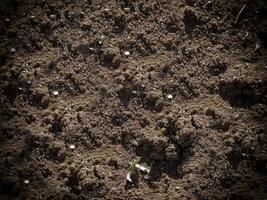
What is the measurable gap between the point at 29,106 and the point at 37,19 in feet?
2.32

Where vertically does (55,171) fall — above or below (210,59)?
below

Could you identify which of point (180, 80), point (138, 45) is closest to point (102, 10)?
point (138, 45)

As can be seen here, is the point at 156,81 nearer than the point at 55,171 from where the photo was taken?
No

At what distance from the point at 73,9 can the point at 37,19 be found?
284mm

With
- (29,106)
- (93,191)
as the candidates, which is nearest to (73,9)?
(29,106)

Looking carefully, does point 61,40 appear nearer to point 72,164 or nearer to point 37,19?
point 37,19

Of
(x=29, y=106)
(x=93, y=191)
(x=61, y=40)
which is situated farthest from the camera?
(x=61, y=40)

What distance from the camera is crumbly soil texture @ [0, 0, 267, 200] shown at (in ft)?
8.13

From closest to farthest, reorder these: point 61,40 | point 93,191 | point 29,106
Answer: point 93,191 → point 29,106 → point 61,40

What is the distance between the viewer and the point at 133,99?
270 centimetres

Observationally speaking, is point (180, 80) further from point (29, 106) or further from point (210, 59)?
point (29, 106)

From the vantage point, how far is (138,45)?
2838 mm

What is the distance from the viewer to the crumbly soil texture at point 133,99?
2477 millimetres

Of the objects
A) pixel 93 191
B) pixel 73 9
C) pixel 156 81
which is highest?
pixel 73 9
